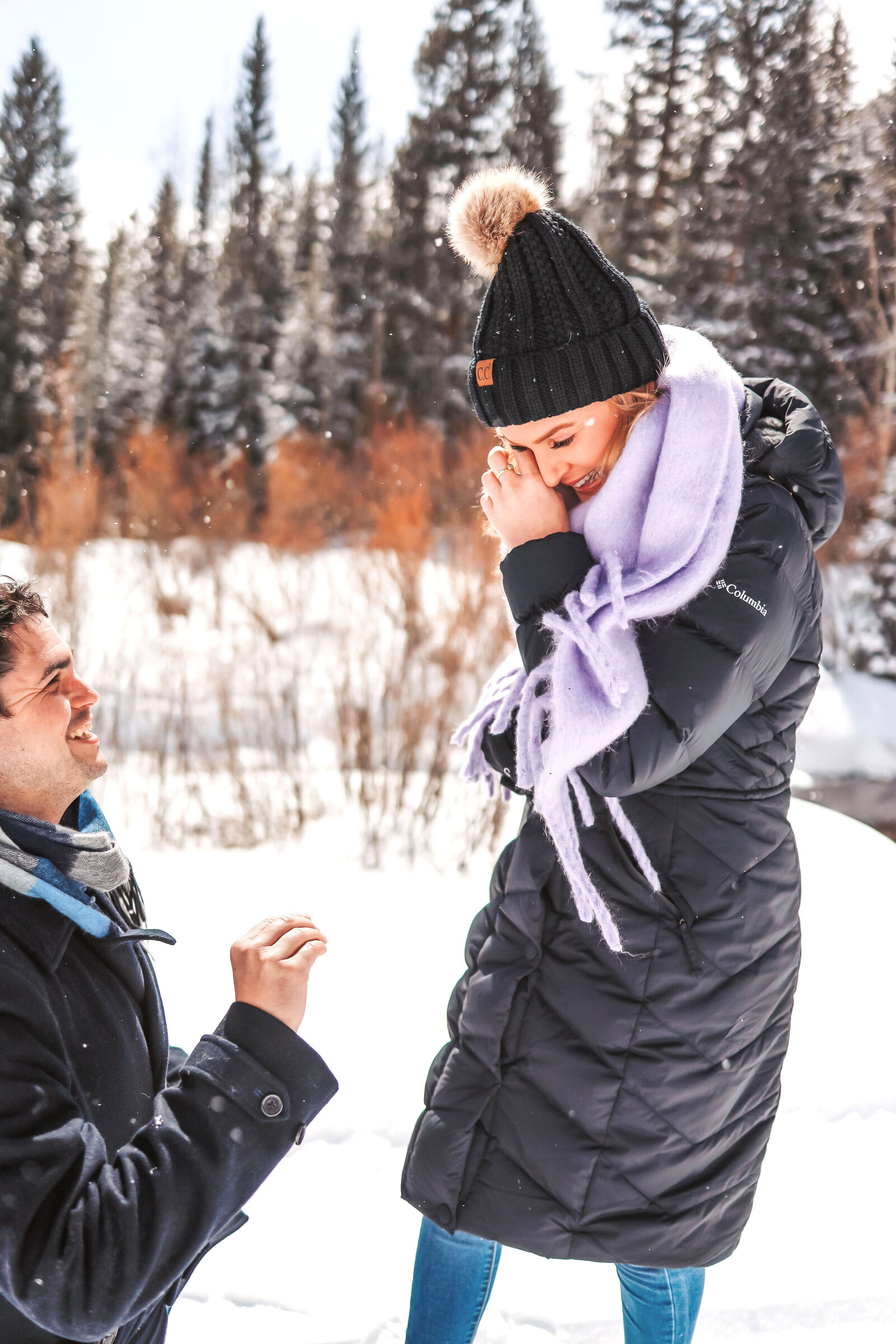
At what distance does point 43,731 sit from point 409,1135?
1.64 meters

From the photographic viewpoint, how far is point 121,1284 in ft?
2.27

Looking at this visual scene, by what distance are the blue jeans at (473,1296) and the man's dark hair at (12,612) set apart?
100 cm

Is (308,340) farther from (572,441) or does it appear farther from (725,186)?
(572,441)

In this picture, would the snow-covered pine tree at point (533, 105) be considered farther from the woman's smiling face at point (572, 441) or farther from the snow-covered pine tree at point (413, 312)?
the woman's smiling face at point (572, 441)

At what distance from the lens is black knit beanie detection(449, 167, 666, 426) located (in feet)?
4.09

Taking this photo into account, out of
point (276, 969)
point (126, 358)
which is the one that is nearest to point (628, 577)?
point (276, 969)

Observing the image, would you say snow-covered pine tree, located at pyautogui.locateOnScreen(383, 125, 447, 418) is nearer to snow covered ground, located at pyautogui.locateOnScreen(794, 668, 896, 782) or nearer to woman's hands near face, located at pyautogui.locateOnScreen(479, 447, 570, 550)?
snow covered ground, located at pyautogui.locateOnScreen(794, 668, 896, 782)

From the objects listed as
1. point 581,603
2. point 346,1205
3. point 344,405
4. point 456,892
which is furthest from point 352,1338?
point 344,405

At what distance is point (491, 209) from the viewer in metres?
1.27

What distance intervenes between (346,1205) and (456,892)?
148 centimetres

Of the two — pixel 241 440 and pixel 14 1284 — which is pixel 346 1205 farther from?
pixel 241 440

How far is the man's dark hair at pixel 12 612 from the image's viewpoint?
976 mm

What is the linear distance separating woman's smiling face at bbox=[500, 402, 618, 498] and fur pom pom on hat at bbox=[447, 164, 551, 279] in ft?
0.80

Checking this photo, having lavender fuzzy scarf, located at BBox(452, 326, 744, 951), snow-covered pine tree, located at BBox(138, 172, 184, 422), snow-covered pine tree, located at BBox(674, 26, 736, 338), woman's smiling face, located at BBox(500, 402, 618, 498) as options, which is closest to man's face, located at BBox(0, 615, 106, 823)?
lavender fuzzy scarf, located at BBox(452, 326, 744, 951)
